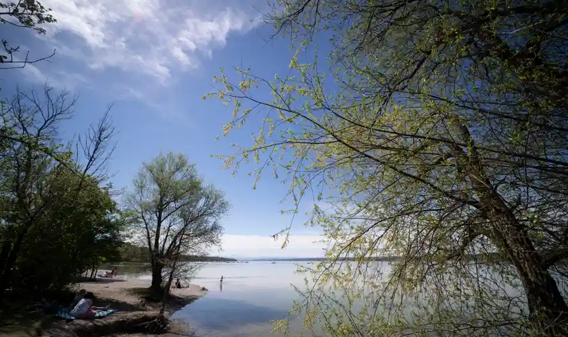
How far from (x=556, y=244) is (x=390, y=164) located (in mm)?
1644

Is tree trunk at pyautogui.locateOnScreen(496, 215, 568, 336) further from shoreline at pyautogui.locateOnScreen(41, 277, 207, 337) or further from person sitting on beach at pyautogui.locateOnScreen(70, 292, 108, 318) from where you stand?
person sitting on beach at pyautogui.locateOnScreen(70, 292, 108, 318)

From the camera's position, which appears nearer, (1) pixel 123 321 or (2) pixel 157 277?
(1) pixel 123 321

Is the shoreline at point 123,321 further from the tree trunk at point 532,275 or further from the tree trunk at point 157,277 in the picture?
the tree trunk at point 532,275

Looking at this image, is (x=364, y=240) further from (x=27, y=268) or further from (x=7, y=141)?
(x=27, y=268)

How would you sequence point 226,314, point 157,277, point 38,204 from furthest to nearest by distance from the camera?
→ point 157,277, point 226,314, point 38,204

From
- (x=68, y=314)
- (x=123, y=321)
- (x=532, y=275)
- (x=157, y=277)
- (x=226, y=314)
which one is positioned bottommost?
(x=226, y=314)

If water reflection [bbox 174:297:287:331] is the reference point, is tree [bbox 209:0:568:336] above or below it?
above

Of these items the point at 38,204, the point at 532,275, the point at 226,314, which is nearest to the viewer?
the point at 532,275

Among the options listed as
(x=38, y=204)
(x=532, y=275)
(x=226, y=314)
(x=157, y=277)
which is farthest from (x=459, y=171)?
(x=157, y=277)

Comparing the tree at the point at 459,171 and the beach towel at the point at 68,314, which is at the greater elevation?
the tree at the point at 459,171

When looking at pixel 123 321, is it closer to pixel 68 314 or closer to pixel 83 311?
pixel 83 311

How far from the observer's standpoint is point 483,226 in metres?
2.46

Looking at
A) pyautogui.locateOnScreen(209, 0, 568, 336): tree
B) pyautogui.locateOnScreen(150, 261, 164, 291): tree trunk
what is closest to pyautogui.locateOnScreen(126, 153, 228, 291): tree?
pyautogui.locateOnScreen(150, 261, 164, 291): tree trunk

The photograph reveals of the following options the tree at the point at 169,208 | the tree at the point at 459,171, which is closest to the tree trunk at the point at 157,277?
the tree at the point at 169,208
